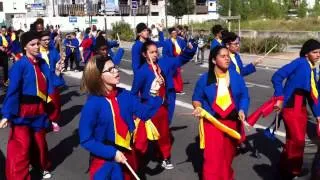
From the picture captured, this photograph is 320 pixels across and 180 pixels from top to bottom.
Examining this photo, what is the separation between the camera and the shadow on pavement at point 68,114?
10.6 metres

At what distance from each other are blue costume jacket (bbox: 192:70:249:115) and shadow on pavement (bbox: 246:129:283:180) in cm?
153

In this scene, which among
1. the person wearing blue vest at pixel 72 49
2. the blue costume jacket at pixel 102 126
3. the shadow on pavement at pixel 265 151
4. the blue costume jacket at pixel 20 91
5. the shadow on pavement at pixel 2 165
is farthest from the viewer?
the person wearing blue vest at pixel 72 49

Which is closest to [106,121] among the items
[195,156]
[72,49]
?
[195,156]

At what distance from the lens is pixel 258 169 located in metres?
7.00

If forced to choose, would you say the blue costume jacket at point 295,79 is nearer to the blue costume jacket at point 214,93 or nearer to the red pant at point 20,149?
the blue costume jacket at point 214,93

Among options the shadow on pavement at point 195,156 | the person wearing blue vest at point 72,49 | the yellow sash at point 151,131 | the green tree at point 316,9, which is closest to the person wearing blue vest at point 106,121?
the yellow sash at point 151,131

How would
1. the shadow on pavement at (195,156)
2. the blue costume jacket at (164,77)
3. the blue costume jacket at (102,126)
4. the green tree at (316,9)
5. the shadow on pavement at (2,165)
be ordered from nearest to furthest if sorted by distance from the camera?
the blue costume jacket at (102,126) → the blue costume jacket at (164,77) → the shadow on pavement at (2,165) → the shadow on pavement at (195,156) → the green tree at (316,9)

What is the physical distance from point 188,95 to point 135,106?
931 centimetres

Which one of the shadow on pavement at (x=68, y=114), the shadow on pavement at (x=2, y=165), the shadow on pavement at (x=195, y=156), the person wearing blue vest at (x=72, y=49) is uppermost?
the person wearing blue vest at (x=72, y=49)

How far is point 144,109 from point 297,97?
7.80 feet

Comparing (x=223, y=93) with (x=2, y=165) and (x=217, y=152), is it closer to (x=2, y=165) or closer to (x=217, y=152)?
(x=217, y=152)

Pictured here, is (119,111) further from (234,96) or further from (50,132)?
(50,132)

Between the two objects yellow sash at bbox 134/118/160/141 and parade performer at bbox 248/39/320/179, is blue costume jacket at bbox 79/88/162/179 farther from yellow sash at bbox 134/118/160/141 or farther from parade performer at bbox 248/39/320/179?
parade performer at bbox 248/39/320/179

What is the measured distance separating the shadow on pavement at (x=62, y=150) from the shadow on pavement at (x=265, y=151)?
267 cm
